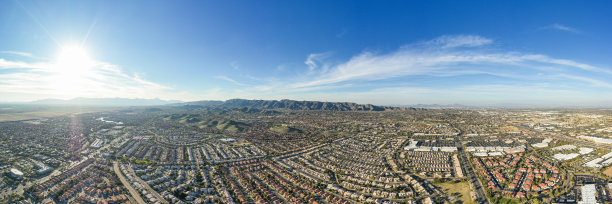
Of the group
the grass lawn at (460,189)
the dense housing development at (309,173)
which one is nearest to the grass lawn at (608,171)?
the dense housing development at (309,173)

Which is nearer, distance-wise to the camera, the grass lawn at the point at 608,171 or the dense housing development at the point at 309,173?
the dense housing development at the point at 309,173

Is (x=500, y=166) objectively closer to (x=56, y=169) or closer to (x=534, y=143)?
(x=534, y=143)

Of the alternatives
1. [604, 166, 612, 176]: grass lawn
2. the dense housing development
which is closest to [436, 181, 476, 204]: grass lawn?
the dense housing development

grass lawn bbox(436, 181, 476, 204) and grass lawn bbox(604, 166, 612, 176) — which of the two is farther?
grass lawn bbox(604, 166, 612, 176)

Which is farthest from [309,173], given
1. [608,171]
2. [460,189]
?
[608,171]

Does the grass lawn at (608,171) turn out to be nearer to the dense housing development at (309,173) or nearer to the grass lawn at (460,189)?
the dense housing development at (309,173)

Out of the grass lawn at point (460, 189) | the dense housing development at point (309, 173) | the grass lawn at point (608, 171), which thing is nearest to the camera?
the grass lawn at point (460, 189)

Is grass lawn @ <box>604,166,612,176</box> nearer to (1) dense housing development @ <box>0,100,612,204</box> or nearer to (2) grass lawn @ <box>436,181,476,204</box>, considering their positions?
(1) dense housing development @ <box>0,100,612,204</box>

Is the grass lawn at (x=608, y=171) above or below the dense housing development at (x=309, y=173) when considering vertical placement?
above

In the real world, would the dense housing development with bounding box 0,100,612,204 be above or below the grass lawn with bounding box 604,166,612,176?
below
